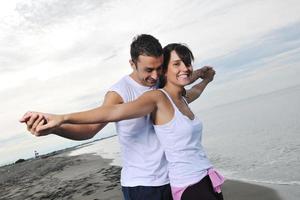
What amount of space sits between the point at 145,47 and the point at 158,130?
69 centimetres

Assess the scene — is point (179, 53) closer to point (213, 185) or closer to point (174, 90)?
point (174, 90)

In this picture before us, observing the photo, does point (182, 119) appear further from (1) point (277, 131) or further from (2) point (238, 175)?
(1) point (277, 131)

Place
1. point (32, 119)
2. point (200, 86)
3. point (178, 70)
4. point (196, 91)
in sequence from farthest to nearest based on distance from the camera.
A: point (200, 86) → point (196, 91) → point (178, 70) → point (32, 119)

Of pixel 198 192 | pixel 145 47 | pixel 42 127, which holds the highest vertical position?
pixel 145 47

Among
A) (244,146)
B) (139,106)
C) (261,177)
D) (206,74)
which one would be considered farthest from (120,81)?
(244,146)

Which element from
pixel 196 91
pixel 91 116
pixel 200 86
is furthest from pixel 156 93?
pixel 200 86

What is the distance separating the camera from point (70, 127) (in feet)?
9.63

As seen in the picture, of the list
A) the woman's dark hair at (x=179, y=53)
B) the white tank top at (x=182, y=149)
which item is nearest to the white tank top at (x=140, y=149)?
the white tank top at (x=182, y=149)

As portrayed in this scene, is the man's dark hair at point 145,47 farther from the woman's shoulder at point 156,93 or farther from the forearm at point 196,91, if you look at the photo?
the forearm at point 196,91

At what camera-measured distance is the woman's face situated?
327 cm

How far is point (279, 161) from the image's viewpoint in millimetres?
10594

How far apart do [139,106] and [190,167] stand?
638mm

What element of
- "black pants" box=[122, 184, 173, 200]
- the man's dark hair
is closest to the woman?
"black pants" box=[122, 184, 173, 200]

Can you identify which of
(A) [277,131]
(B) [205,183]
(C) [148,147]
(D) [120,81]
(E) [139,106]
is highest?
(D) [120,81]
